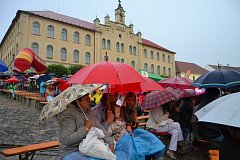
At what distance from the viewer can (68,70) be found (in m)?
31.8

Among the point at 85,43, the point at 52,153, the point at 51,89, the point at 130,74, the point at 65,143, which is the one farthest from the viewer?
the point at 85,43

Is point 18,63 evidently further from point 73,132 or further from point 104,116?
point 73,132

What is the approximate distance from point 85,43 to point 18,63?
104 ft

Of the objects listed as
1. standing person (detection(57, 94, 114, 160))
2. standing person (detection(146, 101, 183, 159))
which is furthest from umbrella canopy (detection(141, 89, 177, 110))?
standing person (detection(57, 94, 114, 160))

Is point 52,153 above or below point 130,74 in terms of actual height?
below

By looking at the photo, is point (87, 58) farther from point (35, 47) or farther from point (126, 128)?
point (126, 128)

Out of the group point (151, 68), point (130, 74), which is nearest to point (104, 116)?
point (130, 74)

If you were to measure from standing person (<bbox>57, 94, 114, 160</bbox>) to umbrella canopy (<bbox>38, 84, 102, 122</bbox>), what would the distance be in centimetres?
24

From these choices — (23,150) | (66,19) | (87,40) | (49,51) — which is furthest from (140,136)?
(66,19)

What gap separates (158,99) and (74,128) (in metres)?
2.61

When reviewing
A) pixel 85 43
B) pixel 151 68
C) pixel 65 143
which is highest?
pixel 85 43

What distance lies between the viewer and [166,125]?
495cm

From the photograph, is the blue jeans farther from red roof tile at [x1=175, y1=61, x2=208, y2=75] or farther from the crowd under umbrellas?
red roof tile at [x1=175, y1=61, x2=208, y2=75]

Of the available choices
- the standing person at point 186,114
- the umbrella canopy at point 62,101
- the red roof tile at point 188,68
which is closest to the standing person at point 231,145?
the umbrella canopy at point 62,101
